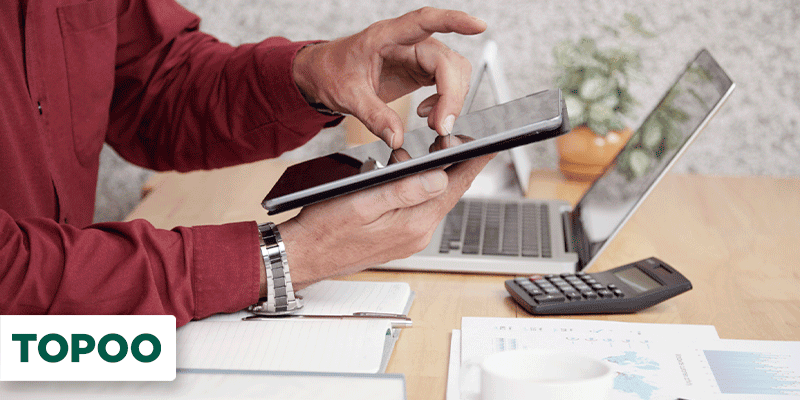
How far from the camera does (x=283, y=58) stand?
77cm

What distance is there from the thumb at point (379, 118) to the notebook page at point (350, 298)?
0.50 feet

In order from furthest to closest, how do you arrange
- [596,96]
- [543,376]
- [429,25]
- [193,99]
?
[596,96] < [193,99] < [429,25] < [543,376]

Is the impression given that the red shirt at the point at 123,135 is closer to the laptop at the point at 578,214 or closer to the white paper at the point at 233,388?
the white paper at the point at 233,388

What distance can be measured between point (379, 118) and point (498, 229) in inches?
12.4

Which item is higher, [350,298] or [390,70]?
[390,70]

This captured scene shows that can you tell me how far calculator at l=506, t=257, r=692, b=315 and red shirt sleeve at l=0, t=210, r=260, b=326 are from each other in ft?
0.87

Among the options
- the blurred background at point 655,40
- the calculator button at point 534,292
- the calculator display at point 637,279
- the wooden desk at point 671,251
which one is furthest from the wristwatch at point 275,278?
the blurred background at point 655,40

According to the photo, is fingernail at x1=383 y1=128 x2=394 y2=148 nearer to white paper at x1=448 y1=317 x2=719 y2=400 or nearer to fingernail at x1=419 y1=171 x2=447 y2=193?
fingernail at x1=419 y1=171 x2=447 y2=193

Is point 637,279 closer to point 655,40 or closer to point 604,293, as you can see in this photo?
point 604,293

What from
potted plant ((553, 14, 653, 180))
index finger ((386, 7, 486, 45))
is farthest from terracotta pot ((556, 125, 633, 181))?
index finger ((386, 7, 486, 45))

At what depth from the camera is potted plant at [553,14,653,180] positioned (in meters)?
1.17

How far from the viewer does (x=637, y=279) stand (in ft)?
2.32

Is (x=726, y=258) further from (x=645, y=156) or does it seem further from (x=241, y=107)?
(x=241, y=107)

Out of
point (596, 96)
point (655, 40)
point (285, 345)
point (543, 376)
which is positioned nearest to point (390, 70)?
point (285, 345)
